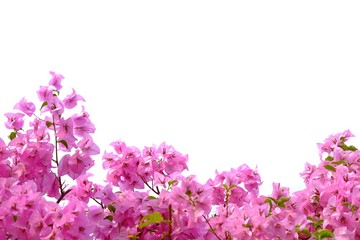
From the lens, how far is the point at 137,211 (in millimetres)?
3613

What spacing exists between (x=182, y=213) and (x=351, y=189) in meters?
1.25

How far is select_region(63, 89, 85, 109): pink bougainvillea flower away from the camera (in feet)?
12.4

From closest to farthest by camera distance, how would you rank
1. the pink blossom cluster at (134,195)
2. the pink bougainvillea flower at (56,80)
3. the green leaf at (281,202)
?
the pink blossom cluster at (134,195)
the green leaf at (281,202)
the pink bougainvillea flower at (56,80)

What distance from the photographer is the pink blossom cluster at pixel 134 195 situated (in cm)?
320

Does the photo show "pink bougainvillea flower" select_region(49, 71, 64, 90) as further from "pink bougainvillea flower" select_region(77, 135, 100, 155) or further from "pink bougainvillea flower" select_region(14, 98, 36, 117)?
"pink bougainvillea flower" select_region(77, 135, 100, 155)

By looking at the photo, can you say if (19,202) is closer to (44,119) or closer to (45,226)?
(45,226)

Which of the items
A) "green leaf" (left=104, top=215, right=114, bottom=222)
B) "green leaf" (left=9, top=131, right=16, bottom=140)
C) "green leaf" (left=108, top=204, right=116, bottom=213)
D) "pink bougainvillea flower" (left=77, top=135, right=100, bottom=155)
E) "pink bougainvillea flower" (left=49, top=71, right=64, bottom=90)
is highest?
"pink bougainvillea flower" (left=49, top=71, right=64, bottom=90)

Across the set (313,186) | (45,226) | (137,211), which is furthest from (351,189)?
(45,226)

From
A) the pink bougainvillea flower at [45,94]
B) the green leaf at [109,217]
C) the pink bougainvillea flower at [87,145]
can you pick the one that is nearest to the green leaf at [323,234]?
the green leaf at [109,217]

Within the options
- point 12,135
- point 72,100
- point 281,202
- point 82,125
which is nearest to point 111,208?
point 82,125

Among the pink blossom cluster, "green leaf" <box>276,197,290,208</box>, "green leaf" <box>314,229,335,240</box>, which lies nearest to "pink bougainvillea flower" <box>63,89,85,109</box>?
the pink blossom cluster

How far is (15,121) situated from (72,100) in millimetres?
438

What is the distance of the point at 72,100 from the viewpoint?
149 inches

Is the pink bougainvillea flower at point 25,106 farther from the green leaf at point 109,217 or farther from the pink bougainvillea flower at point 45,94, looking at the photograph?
the green leaf at point 109,217
